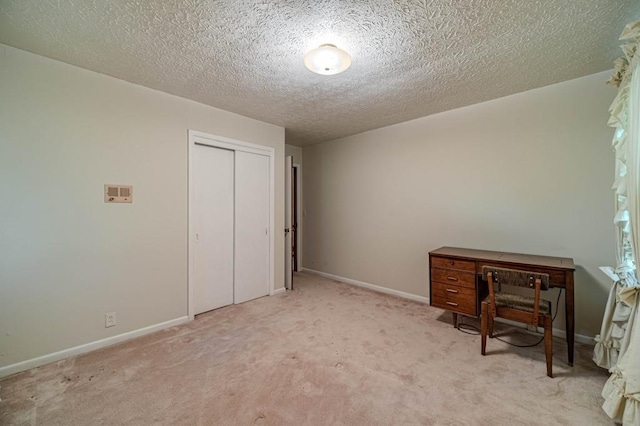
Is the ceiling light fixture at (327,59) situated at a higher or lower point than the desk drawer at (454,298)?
higher

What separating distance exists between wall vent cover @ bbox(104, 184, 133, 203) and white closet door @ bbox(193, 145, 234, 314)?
26.3 inches

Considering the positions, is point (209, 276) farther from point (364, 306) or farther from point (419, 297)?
point (419, 297)

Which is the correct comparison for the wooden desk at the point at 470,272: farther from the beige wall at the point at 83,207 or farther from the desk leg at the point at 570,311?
the beige wall at the point at 83,207

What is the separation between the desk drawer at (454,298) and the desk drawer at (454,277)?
0.04m

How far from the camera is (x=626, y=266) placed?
186cm

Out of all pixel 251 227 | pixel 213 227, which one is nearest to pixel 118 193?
pixel 213 227

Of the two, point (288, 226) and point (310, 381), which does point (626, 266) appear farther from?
point (288, 226)

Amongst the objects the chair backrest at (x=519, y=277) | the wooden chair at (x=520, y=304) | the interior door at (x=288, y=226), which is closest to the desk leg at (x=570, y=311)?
the wooden chair at (x=520, y=304)

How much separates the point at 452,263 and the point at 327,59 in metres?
2.28

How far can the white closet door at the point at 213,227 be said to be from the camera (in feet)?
10.3

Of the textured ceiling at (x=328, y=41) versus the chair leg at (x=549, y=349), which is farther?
the chair leg at (x=549, y=349)

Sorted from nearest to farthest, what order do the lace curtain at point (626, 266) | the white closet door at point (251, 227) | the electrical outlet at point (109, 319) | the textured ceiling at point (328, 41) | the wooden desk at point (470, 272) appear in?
1. the lace curtain at point (626, 266)
2. the textured ceiling at point (328, 41)
3. the wooden desk at point (470, 272)
4. the electrical outlet at point (109, 319)
5. the white closet door at point (251, 227)

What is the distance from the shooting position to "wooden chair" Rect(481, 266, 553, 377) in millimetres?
1989

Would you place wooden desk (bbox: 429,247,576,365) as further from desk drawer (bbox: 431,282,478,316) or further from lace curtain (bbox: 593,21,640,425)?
lace curtain (bbox: 593,21,640,425)
